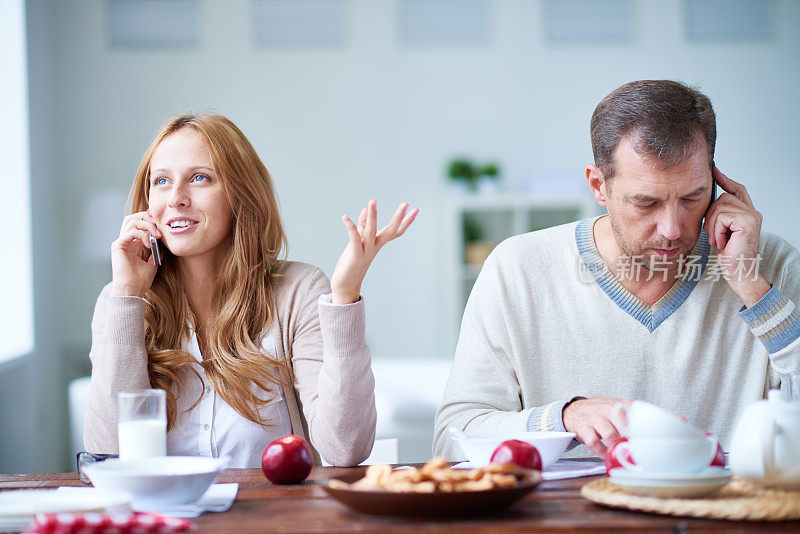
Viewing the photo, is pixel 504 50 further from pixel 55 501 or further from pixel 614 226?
pixel 55 501

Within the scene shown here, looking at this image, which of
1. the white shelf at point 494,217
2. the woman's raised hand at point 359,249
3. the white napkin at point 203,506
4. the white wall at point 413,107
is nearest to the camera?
the white napkin at point 203,506

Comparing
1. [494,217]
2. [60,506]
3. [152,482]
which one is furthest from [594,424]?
[494,217]

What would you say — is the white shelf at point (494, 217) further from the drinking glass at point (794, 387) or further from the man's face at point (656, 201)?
the drinking glass at point (794, 387)

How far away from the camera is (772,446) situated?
40.7 inches

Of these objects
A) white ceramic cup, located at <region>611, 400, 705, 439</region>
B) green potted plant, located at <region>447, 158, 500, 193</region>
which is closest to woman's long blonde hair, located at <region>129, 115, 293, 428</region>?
white ceramic cup, located at <region>611, 400, 705, 439</region>

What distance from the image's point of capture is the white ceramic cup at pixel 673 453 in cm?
102

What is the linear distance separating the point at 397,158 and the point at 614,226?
12.7ft

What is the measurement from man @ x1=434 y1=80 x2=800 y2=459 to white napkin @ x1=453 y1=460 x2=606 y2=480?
27cm

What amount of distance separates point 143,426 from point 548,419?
2.26ft

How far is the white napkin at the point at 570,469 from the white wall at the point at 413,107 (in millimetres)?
4105

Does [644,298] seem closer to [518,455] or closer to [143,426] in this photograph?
[518,455]

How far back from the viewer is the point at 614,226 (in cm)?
176

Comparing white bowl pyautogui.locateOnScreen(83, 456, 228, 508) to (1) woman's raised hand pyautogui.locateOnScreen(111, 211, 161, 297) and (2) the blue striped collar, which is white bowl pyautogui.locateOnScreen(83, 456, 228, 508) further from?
(2) the blue striped collar

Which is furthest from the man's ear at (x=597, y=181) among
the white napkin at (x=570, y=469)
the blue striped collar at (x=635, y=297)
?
the white napkin at (x=570, y=469)
